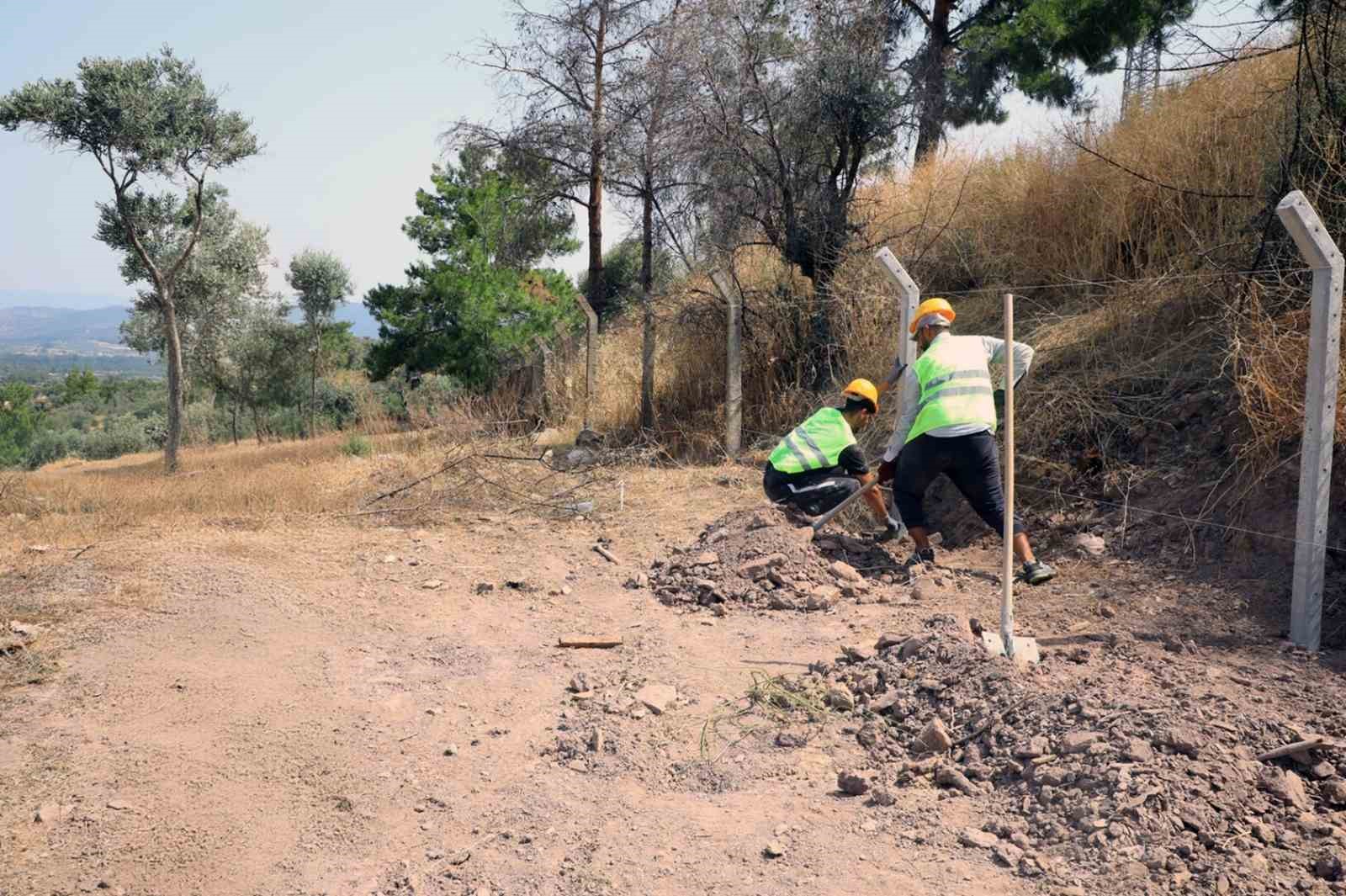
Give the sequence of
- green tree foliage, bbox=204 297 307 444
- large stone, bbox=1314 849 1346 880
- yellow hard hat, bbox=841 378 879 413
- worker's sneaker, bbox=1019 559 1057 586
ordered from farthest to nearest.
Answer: green tree foliage, bbox=204 297 307 444 → yellow hard hat, bbox=841 378 879 413 → worker's sneaker, bbox=1019 559 1057 586 → large stone, bbox=1314 849 1346 880

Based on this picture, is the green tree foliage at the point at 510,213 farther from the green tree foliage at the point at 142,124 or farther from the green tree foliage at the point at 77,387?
the green tree foliage at the point at 77,387

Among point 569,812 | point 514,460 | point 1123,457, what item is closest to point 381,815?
point 569,812

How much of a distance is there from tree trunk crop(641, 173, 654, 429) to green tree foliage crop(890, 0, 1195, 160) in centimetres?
320

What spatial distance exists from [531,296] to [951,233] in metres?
6.75

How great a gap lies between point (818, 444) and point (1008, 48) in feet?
27.7

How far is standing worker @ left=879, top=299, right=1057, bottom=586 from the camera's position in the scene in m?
5.61

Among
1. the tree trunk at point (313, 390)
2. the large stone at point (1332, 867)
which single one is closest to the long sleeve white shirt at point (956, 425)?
the large stone at point (1332, 867)

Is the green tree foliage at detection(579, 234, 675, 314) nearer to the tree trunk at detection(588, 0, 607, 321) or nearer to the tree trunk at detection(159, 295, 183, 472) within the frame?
the tree trunk at detection(588, 0, 607, 321)

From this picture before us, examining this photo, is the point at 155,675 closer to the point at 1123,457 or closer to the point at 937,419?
the point at 937,419

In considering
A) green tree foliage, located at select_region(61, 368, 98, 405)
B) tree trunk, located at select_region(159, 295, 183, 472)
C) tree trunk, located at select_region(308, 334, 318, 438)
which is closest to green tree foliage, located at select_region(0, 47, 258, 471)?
tree trunk, located at select_region(159, 295, 183, 472)

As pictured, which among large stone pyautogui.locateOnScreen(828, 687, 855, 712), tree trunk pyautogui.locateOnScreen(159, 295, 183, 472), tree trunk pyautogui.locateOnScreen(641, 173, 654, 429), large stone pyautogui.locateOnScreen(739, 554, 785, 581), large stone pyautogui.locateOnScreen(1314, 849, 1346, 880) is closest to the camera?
large stone pyautogui.locateOnScreen(1314, 849, 1346, 880)

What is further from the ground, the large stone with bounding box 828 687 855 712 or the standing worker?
the standing worker

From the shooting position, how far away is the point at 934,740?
12.1 ft

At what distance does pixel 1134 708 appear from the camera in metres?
3.53
